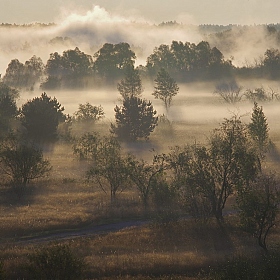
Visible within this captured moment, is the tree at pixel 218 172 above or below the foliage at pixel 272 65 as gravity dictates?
below

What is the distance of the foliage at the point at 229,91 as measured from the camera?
122 m

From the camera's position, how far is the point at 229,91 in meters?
135

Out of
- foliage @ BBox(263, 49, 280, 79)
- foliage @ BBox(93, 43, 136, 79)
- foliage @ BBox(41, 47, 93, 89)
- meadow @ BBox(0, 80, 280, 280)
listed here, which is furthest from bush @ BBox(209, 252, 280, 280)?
foliage @ BBox(263, 49, 280, 79)

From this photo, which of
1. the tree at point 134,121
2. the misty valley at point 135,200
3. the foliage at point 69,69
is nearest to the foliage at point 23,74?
the foliage at point 69,69

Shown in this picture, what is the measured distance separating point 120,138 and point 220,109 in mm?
46891

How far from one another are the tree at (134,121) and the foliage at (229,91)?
42054 millimetres

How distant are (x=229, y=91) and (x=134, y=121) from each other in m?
61.5

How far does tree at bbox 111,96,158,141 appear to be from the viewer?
276 feet

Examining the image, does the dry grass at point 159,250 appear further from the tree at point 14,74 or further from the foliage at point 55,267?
the tree at point 14,74

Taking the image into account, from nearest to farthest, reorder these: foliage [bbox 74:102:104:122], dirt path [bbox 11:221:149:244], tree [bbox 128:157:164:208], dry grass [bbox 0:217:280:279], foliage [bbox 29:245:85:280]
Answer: foliage [bbox 29:245:85:280] < dry grass [bbox 0:217:280:279] < dirt path [bbox 11:221:149:244] < tree [bbox 128:157:164:208] < foliage [bbox 74:102:104:122]

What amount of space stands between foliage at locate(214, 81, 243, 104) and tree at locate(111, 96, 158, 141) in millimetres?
42054

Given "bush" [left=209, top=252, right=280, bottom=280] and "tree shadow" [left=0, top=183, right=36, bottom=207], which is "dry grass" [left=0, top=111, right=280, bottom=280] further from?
"bush" [left=209, top=252, right=280, bottom=280]

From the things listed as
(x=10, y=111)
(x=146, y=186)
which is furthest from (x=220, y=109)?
(x=146, y=186)

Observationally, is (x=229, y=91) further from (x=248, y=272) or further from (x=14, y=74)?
(x=248, y=272)
